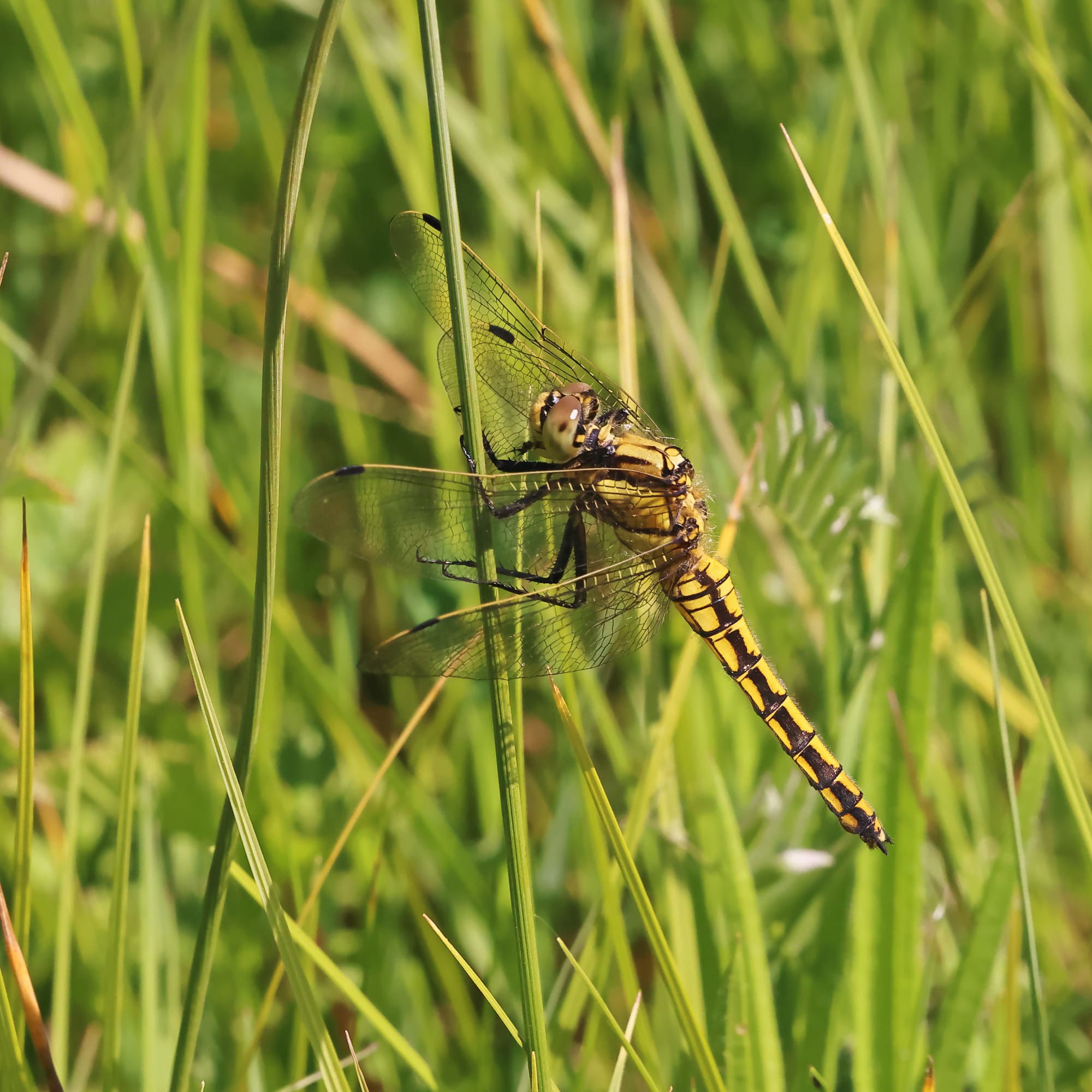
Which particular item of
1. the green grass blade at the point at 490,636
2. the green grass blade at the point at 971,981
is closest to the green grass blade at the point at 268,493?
the green grass blade at the point at 490,636

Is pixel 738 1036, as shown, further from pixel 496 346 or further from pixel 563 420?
pixel 496 346

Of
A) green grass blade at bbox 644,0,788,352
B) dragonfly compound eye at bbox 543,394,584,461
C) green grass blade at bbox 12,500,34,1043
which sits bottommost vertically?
green grass blade at bbox 12,500,34,1043

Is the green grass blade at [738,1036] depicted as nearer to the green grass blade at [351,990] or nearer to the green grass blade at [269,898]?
the green grass blade at [351,990]

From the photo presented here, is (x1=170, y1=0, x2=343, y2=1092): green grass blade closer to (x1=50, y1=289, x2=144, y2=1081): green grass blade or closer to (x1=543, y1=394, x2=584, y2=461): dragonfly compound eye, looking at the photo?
(x1=50, y1=289, x2=144, y2=1081): green grass blade

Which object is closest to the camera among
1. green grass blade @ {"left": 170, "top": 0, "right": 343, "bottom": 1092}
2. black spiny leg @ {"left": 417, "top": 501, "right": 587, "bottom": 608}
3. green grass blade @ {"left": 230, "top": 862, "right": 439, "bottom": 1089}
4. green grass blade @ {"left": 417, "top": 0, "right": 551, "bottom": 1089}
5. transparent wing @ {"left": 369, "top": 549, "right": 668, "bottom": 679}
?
green grass blade @ {"left": 170, "top": 0, "right": 343, "bottom": 1092}

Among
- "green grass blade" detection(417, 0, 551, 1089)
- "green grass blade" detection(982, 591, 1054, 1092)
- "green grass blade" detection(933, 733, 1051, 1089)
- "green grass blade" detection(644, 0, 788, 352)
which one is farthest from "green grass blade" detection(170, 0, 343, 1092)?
"green grass blade" detection(644, 0, 788, 352)

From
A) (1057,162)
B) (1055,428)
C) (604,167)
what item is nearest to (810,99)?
(1057,162)

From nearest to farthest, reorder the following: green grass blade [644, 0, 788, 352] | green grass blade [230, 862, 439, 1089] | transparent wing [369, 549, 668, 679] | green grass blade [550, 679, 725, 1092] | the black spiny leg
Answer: green grass blade [550, 679, 725, 1092], green grass blade [230, 862, 439, 1089], transparent wing [369, 549, 668, 679], the black spiny leg, green grass blade [644, 0, 788, 352]
